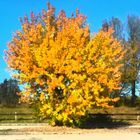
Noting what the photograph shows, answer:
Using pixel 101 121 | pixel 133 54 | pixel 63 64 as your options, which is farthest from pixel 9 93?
pixel 63 64

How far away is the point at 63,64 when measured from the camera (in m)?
38.0

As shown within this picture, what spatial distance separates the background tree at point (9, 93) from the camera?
7068 centimetres

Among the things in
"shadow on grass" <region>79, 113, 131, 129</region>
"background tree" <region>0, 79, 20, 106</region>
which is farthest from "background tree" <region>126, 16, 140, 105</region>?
"shadow on grass" <region>79, 113, 131, 129</region>

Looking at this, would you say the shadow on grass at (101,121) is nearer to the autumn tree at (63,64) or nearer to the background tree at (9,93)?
the autumn tree at (63,64)

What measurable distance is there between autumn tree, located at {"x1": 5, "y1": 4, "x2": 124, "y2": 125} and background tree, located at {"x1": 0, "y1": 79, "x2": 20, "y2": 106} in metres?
30.2

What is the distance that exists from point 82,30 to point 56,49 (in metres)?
2.80

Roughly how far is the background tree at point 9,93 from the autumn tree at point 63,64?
30.2 metres

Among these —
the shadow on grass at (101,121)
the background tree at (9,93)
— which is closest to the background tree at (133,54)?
the background tree at (9,93)

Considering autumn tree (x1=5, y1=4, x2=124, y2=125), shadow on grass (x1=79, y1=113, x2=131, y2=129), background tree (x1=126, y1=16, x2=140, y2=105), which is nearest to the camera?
autumn tree (x1=5, y1=4, x2=124, y2=125)

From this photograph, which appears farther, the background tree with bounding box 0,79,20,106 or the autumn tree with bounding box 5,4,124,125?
the background tree with bounding box 0,79,20,106

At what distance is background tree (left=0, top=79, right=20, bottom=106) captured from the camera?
70675 mm

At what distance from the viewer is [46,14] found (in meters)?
40.1

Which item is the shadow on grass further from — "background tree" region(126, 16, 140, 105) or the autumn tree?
"background tree" region(126, 16, 140, 105)

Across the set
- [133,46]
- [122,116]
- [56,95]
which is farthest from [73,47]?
[133,46]
